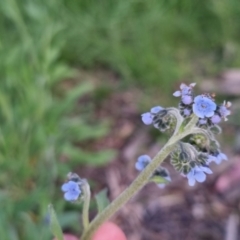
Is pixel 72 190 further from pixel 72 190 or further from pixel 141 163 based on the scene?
pixel 141 163

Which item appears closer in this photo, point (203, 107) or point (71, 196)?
point (203, 107)

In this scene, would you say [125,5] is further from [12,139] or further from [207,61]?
[12,139]

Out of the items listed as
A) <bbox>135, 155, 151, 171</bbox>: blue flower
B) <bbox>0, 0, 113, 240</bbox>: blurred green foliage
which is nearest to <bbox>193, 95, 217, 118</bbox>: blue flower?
<bbox>135, 155, 151, 171</bbox>: blue flower

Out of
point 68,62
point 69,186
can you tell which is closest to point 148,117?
point 69,186

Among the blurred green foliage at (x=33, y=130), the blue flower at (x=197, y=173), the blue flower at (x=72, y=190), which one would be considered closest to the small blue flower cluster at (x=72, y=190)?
the blue flower at (x=72, y=190)

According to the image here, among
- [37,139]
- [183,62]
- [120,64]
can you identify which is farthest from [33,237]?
[183,62]

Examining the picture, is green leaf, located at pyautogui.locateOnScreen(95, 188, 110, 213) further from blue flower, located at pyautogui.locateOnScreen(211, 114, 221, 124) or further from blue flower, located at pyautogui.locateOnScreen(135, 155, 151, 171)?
blue flower, located at pyautogui.locateOnScreen(211, 114, 221, 124)
